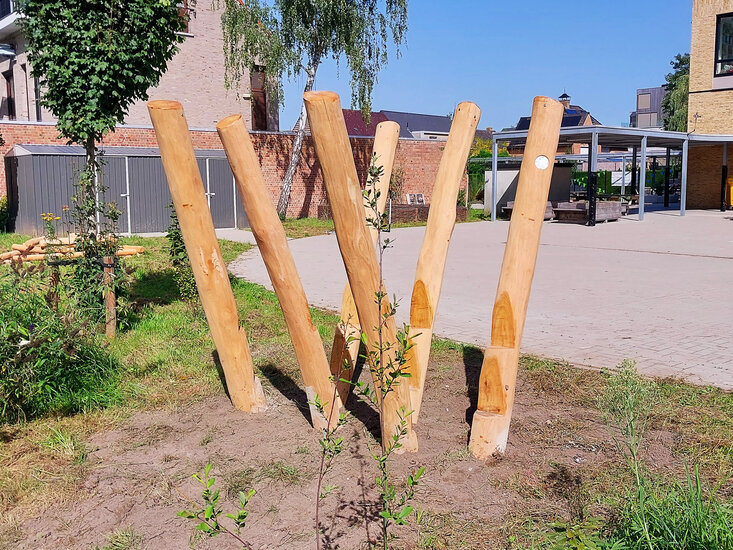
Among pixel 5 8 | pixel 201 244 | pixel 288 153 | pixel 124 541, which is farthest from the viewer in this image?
pixel 5 8

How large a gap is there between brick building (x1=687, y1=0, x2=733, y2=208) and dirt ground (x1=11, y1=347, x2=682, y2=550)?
2741cm

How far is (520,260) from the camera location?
398 cm

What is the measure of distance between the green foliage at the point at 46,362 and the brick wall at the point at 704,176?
29495 mm

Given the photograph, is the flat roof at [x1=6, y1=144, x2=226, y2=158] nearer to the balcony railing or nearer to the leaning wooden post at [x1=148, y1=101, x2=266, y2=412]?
the balcony railing

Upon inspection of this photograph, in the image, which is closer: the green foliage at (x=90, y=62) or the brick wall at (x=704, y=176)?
the green foliage at (x=90, y=62)

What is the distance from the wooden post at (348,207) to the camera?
3.32m

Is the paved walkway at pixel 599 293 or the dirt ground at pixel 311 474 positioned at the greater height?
the paved walkway at pixel 599 293

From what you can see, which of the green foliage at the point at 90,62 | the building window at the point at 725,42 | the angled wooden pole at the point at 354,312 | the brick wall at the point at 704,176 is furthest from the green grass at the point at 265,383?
the brick wall at the point at 704,176

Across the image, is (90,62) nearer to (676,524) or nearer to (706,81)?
(676,524)

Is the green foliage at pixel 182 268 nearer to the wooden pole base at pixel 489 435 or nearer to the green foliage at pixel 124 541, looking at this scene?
the wooden pole base at pixel 489 435

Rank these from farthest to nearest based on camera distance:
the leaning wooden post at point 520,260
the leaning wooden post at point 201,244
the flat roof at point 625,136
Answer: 1. the flat roof at point 625,136
2. the leaning wooden post at point 201,244
3. the leaning wooden post at point 520,260

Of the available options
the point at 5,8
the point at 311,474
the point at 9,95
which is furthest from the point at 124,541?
the point at 5,8

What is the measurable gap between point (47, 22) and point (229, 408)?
13.9 ft

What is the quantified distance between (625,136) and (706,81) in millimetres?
8070
